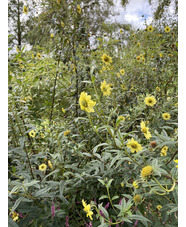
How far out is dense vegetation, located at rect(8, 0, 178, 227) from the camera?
1.62ft

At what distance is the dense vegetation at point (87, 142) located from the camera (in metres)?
0.50

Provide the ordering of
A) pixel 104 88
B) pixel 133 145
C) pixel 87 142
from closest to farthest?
pixel 133 145
pixel 104 88
pixel 87 142

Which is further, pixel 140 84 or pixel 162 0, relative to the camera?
pixel 162 0

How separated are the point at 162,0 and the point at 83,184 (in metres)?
1.79

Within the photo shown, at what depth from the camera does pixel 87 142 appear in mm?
795

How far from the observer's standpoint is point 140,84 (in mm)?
1338

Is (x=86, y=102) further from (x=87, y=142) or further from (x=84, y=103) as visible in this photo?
(x=87, y=142)

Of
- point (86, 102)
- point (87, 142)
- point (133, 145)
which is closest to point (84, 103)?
point (86, 102)

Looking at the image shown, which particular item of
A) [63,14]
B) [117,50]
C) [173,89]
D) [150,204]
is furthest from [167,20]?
[150,204]

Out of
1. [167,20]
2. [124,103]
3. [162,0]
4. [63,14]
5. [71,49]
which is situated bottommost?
[124,103]

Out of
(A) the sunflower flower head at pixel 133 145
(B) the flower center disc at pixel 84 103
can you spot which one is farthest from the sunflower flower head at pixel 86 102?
(A) the sunflower flower head at pixel 133 145

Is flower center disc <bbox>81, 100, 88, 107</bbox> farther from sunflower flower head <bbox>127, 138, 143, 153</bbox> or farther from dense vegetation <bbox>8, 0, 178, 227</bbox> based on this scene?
sunflower flower head <bbox>127, 138, 143, 153</bbox>

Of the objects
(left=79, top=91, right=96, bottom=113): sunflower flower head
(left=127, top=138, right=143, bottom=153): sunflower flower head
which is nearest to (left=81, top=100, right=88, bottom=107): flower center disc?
(left=79, top=91, right=96, bottom=113): sunflower flower head
